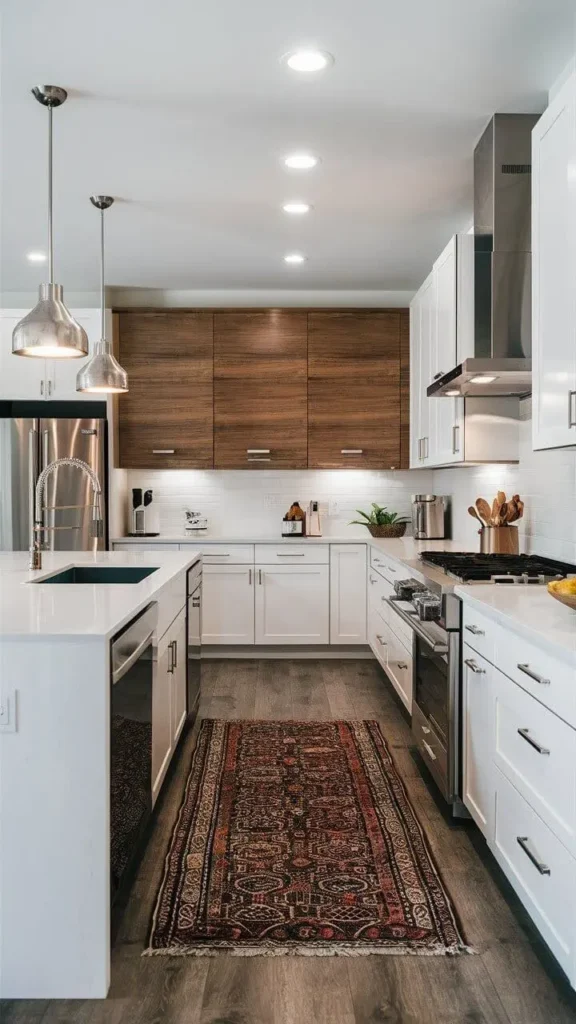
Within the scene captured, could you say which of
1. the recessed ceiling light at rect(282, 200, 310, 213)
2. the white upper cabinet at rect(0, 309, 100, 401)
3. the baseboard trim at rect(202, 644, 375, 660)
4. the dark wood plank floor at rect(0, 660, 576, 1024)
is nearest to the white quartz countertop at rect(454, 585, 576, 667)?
the dark wood plank floor at rect(0, 660, 576, 1024)

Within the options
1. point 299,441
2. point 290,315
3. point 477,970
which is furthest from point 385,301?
point 477,970

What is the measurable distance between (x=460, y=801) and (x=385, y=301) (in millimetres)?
4091

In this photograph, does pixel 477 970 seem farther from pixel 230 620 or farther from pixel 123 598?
pixel 230 620

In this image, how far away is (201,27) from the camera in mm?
2463

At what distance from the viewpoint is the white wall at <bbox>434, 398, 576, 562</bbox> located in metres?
3.35

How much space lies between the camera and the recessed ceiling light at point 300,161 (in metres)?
3.45

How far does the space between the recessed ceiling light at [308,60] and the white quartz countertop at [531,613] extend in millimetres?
1899

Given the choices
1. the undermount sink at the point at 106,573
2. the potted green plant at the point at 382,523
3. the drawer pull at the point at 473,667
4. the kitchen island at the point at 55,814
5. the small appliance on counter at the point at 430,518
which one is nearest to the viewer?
the kitchen island at the point at 55,814

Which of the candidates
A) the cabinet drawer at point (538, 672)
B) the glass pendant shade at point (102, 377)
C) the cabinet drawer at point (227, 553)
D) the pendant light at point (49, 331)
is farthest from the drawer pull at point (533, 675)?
the cabinet drawer at point (227, 553)

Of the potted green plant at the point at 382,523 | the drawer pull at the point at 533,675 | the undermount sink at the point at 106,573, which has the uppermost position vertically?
the potted green plant at the point at 382,523

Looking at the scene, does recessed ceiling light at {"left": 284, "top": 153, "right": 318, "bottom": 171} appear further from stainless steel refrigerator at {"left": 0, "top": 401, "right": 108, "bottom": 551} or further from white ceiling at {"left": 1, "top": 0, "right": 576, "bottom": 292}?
stainless steel refrigerator at {"left": 0, "top": 401, "right": 108, "bottom": 551}

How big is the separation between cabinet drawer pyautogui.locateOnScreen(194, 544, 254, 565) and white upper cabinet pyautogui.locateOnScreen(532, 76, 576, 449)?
3138mm

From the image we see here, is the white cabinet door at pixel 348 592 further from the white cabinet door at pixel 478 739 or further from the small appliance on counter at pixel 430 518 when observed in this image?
the white cabinet door at pixel 478 739

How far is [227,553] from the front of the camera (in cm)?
563
